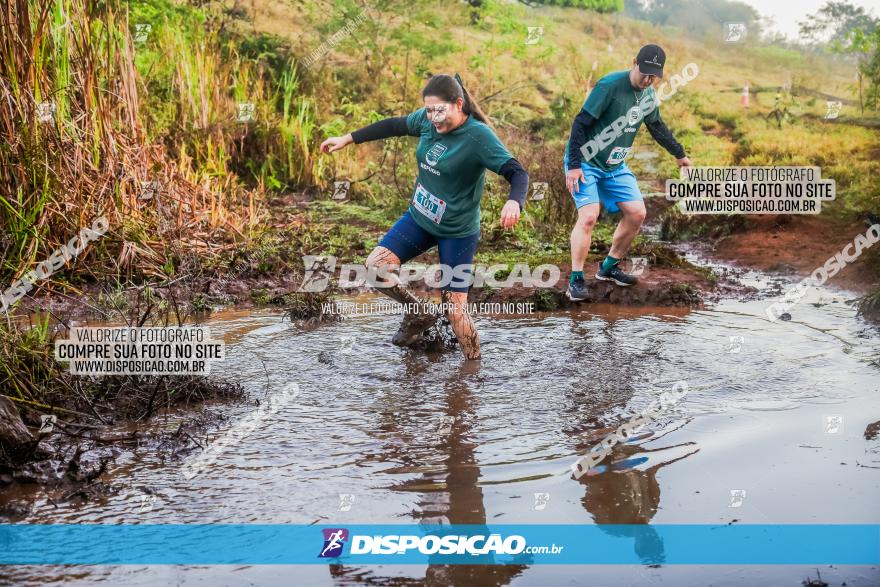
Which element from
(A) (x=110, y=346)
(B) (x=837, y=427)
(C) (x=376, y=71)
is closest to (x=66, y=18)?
(A) (x=110, y=346)

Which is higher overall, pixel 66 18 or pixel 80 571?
pixel 66 18

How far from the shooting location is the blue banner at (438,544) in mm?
3537

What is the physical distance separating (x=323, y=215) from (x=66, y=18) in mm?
4469

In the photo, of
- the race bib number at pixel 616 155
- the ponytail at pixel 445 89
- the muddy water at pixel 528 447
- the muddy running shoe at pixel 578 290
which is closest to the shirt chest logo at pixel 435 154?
the ponytail at pixel 445 89

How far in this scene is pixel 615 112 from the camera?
750 cm

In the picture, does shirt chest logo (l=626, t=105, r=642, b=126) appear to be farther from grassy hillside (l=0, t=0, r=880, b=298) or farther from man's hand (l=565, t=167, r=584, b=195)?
grassy hillside (l=0, t=0, r=880, b=298)

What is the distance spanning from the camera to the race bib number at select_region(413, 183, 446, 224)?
587 cm

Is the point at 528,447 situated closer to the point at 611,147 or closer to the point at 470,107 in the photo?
the point at 470,107

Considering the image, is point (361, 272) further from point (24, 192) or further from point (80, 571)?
point (80, 571)

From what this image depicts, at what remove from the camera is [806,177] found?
12062 millimetres

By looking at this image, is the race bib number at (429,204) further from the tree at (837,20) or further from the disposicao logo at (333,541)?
the tree at (837,20)

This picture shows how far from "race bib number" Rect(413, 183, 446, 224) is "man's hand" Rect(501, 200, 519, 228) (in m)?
0.60

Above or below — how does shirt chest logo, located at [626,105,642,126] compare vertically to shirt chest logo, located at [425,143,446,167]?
above

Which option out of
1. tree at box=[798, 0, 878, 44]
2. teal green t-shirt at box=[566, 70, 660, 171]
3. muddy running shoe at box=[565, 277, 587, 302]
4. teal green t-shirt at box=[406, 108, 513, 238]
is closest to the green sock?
muddy running shoe at box=[565, 277, 587, 302]
